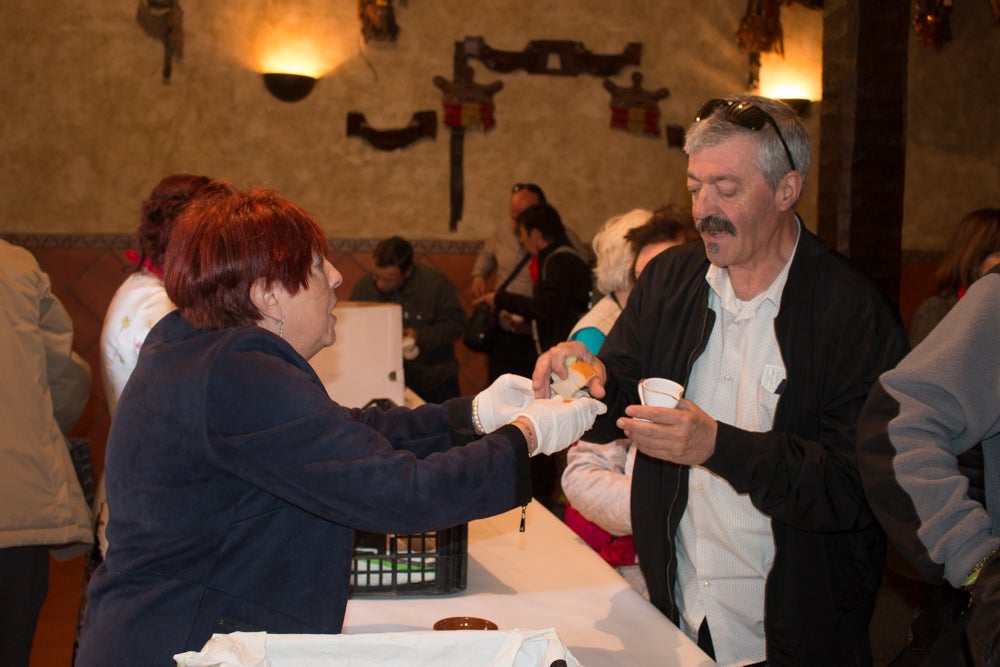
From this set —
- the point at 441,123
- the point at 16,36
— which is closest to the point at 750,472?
the point at 441,123

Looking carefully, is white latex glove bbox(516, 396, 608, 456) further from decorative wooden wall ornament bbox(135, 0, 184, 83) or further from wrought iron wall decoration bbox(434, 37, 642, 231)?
decorative wooden wall ornament bbox(135, 0, 184, 83)

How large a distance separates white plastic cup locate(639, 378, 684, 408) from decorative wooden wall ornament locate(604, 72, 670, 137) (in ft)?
19.6

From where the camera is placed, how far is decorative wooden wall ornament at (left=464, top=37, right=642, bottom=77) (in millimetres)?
7273

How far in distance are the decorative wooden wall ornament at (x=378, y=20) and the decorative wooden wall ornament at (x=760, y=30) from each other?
2779 mm

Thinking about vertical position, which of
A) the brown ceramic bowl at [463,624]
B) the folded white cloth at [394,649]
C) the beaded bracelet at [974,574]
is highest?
the beaded bracelet at [974,574]

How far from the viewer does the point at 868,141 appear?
13.3 ft

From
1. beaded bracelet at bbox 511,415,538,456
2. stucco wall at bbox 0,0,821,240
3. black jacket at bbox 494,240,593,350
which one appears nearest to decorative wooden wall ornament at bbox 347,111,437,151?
stucco wall at bbox 0,0,821,240

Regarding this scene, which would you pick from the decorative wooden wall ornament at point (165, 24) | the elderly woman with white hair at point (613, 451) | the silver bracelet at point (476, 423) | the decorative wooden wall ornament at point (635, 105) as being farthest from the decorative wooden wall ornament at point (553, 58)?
the silver bracelet at point (476, 423)

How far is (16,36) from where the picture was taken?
6645 millimetres

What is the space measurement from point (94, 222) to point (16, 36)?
4.46 feet

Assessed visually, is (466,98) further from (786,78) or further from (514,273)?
(786,78)

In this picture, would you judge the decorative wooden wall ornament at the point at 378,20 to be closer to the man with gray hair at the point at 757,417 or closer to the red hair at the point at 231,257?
the man with gray hair at the point at 757,417

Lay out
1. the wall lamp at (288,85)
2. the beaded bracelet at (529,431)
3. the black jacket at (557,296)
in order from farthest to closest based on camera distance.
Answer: the wall lamp at (288,85) < the black jacket at (557,296) < the beaded bracelet at (529,431)

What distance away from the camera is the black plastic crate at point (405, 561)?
7.00ft
